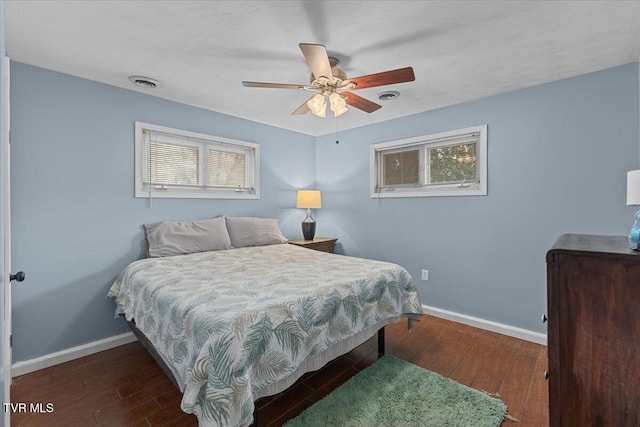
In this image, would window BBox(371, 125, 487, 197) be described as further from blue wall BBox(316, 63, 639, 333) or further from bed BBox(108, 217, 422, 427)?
bed BBox(108, 217, 422, 427)

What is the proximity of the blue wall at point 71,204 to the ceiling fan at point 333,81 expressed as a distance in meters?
1.51

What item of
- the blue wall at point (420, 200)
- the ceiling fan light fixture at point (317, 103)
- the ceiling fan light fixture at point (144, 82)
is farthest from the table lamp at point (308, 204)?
the ceiling fan light fixture at point (144, 82)

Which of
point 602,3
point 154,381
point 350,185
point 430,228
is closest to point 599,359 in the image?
point 602,3

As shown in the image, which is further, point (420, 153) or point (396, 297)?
point (420, 153)

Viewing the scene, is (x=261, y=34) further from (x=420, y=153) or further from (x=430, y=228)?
(x=430, y=228)

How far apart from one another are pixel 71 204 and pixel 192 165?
115 cm

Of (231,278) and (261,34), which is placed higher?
(261,34)

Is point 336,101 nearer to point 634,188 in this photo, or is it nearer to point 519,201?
point 634,188

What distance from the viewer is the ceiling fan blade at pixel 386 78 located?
A: 5.99 ft

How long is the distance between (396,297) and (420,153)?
6.48ft

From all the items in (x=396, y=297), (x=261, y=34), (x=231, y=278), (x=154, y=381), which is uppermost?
(x=261, y=34)

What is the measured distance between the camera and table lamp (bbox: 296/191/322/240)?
13.5 ft

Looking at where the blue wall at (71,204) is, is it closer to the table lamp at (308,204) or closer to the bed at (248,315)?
the bed at (248,315)

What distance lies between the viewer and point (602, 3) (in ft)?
5.35
